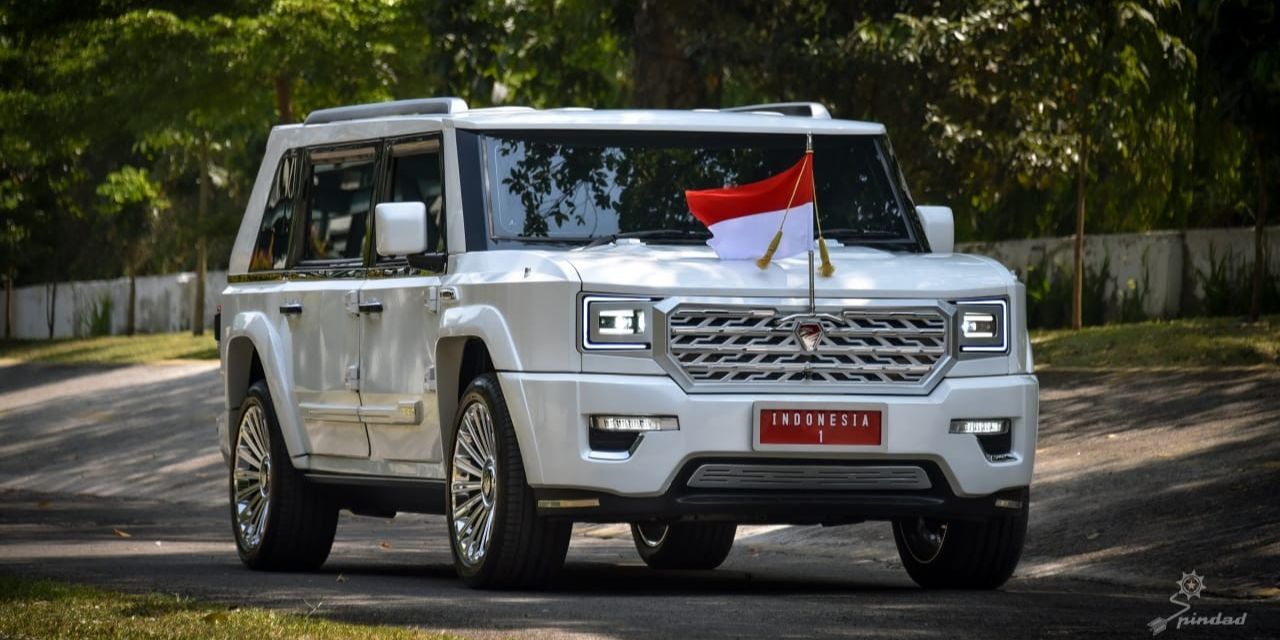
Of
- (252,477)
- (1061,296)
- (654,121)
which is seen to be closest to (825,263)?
(654,121)

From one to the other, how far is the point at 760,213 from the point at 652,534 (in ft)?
11.4

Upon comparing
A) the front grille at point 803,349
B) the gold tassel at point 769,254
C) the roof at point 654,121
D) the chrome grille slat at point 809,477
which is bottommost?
the chrome grille slat at point 809,477

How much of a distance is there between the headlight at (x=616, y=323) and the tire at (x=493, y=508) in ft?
1.72

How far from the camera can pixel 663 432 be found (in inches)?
370

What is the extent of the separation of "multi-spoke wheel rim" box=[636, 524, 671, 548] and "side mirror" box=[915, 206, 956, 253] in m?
2.71

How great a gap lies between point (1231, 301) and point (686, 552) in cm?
1234

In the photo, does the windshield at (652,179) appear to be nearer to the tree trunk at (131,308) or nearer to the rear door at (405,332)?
the rear door at (405,332)

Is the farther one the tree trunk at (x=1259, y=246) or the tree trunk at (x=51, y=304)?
the tree trunk at (x=51, y=304)

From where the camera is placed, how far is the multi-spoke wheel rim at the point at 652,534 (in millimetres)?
12922

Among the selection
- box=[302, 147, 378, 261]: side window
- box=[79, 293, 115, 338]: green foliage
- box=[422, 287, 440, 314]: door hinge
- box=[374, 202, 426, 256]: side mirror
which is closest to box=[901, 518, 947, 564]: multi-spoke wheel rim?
box=[422, 287, 440, 314]: door hinge

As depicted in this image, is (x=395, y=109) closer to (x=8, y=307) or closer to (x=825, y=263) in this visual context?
(x=825, y=263)

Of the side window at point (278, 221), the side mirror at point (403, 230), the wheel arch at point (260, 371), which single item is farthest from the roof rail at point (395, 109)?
the wheel arch at point (260, 371)

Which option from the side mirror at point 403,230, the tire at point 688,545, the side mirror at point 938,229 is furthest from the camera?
the tire at point 688,545

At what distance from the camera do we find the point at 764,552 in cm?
1468
